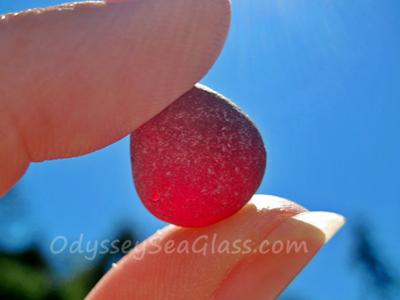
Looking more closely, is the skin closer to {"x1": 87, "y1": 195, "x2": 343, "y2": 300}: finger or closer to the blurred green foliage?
{"x1": 87, "y1": 195, "x2": 343, "y2": 300}: finger

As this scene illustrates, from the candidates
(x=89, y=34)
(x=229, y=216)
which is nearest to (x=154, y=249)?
(x=229, y=216)

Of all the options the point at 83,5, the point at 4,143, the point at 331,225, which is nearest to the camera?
the point at 4,143

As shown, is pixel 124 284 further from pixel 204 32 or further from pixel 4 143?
pixel 204 32

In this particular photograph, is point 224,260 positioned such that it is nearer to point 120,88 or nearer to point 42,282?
point 120,88

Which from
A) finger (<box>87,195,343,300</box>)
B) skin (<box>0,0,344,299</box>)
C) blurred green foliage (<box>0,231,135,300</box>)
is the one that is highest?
skin (<box>0,0,344,299</box>)

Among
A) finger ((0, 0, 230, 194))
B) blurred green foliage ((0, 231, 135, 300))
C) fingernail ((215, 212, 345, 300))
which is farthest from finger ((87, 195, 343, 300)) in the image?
blurred green foliage ((0, 231, 135, 300))

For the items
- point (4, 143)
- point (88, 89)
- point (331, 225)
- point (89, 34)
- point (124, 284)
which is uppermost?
point (89, 34)

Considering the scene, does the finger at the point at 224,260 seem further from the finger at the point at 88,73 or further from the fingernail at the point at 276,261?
the finger at the point at 88,73
